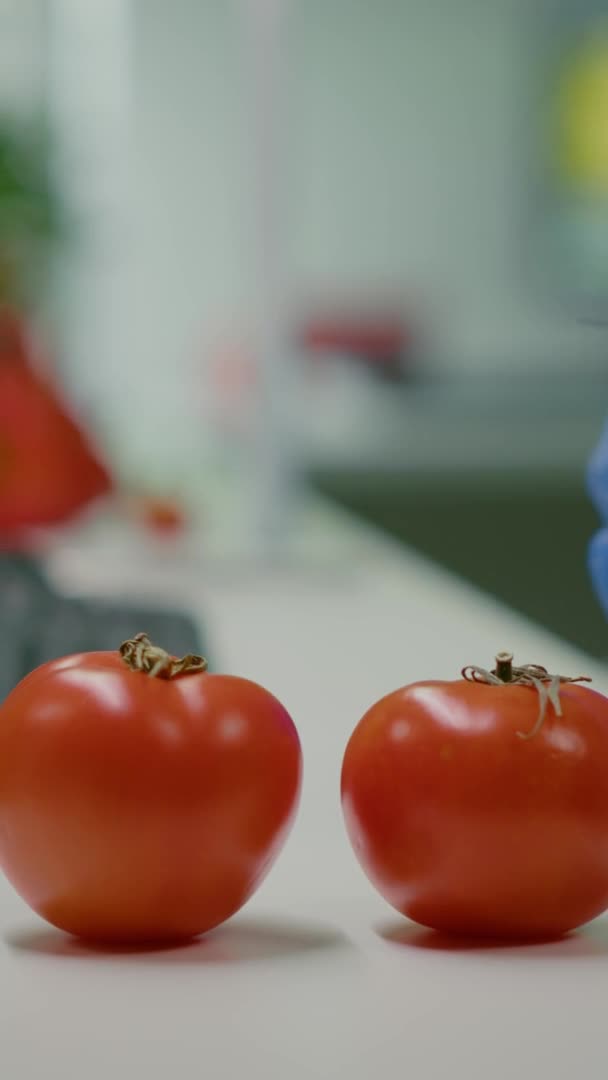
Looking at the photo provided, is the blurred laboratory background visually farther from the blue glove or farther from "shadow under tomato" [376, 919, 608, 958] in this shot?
"shadow under tomato" [376, 919, 608, 958]

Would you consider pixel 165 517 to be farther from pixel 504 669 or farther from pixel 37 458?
pixel 504 669

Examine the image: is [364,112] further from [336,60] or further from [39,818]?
[39,818]

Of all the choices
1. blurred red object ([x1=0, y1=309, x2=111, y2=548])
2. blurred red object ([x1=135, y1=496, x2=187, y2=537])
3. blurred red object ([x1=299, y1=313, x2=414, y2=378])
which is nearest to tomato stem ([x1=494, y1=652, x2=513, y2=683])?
blurred red object ([x1=0, y1=309, x2=111, y2=548])

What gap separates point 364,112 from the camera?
776 centimetres

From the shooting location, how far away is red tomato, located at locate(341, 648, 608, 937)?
1.87 feet

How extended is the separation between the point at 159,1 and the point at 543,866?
7.09m

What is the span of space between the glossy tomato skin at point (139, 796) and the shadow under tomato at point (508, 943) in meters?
0.06

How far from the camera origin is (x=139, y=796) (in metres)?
0.56

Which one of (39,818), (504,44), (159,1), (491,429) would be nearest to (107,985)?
(39,818)

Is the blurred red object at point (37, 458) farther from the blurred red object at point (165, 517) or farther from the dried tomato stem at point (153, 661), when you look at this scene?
the dried tomato stem at point (153, 661)

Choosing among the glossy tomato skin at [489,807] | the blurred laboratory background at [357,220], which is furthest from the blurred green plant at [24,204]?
the glossy tomato skin at [489,807]

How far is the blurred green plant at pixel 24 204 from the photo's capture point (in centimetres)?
229

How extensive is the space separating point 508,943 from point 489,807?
6 centimetres

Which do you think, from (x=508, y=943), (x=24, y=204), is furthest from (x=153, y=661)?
(x=24, y=204)
